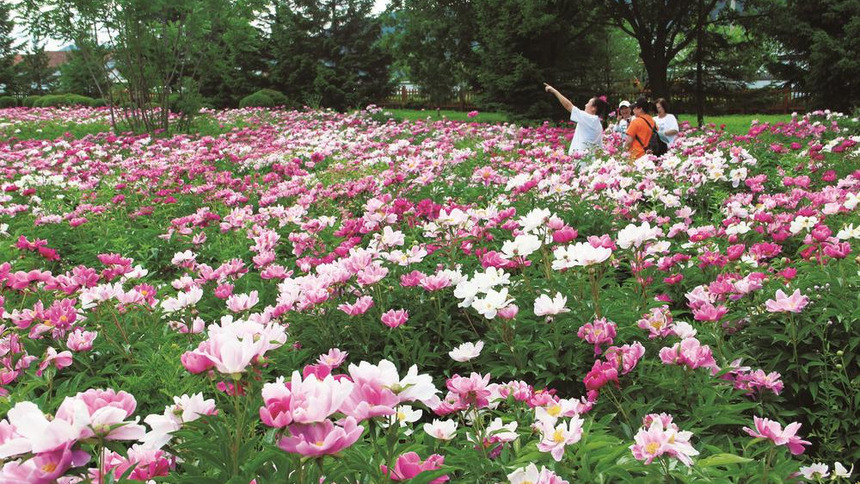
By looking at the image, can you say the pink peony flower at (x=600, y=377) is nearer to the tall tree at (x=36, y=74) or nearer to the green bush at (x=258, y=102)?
the green bush at (x=258, y=102)

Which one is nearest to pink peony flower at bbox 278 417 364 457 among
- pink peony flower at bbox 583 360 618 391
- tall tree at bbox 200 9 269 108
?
pink peony flower at bbox 583 360 618 391

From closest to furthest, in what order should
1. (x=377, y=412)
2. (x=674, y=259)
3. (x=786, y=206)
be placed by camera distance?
1. (x=377, y=412)
2. (x=674, y=259)
3. (x=786, y=206)

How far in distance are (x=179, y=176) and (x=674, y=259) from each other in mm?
6238

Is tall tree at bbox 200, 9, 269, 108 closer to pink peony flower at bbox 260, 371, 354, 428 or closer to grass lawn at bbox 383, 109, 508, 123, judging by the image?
grass lawn at bbox 383, 109, 508, 123

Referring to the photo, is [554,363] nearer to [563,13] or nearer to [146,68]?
[146,68]

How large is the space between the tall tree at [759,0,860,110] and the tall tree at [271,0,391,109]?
14.9 metres

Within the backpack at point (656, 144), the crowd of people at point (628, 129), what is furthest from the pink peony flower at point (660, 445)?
the backpack at point (656, 144)

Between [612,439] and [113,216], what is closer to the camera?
[612,439]

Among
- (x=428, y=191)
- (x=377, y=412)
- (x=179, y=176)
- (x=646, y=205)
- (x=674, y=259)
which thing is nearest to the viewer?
(x=377, y=412)

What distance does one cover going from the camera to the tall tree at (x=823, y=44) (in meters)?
12.7

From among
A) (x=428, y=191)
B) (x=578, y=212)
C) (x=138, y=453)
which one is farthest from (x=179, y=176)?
(x=138, y=453)

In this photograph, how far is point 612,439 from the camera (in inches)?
62.6

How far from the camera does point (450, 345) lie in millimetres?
2691

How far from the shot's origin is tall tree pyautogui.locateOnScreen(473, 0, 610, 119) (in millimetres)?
15445
